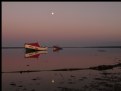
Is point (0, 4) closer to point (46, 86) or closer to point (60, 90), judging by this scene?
point (60, 90)

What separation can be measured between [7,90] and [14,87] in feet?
1.88

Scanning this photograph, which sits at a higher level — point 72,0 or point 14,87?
point 72,0

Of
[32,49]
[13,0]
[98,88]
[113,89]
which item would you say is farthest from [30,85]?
[32,49]

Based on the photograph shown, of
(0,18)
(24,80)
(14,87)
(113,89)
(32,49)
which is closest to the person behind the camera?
(0,18)

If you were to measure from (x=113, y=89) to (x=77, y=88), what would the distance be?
1951 millimetres

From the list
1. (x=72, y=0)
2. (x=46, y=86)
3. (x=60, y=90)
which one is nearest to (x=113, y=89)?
(x=60, y=90)

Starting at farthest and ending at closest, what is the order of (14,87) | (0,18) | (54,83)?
1. (54,83)
2. (14,87)
3. (0,18)

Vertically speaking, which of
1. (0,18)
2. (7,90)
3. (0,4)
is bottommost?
(7,90)

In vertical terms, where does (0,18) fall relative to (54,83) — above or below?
above

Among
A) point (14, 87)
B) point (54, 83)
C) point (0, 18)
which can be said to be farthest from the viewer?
point (54, 83)

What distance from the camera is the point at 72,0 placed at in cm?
319

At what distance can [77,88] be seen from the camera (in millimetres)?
11508

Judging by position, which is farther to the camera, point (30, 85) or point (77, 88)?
point (30, 85)

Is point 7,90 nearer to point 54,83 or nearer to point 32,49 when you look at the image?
point 54,83
